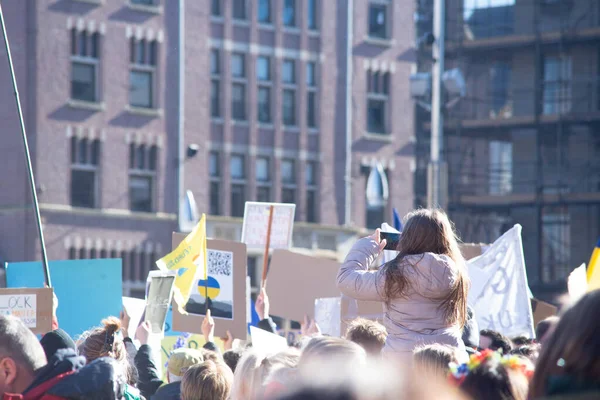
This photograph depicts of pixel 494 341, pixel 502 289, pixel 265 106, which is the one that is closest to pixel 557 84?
pixel 265 106

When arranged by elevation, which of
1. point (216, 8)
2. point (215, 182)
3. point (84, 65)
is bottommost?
point (215, 182)

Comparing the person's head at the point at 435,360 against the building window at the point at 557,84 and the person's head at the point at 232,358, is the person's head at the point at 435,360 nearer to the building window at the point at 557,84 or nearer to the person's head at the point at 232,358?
the person's head at the point at 232,358

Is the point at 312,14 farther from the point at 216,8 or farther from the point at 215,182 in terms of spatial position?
the point at 215,182

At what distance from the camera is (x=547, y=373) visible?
3.08 m

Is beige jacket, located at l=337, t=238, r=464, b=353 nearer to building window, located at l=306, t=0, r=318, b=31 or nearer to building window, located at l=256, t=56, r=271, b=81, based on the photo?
building window, located at l=256, t=56, r=271, b=81

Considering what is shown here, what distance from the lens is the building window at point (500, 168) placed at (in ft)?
114

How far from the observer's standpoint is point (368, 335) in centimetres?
597

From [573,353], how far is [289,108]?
3470 cm

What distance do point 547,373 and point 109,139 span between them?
31515 mm

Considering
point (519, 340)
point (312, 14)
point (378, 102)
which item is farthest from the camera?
point (378, 102)

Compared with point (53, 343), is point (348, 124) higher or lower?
higher

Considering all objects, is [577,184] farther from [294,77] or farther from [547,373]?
[547,373]

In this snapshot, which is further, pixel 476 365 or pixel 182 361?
pixel 182 361

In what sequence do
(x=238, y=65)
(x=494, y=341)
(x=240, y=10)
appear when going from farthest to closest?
(x=240, y=10)
(x=238, y=65)
(x=494, y=341)
